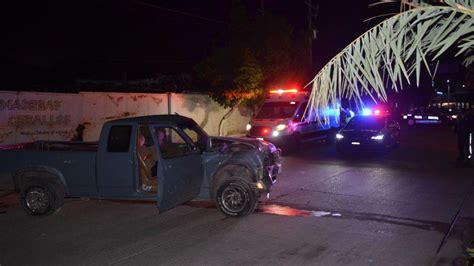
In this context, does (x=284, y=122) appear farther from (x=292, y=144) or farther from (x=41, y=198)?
(x=41, y=198)

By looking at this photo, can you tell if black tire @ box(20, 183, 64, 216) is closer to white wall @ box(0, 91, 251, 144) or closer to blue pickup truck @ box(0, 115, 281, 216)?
blue pickup truck @ box(0, 115, 281, 216)

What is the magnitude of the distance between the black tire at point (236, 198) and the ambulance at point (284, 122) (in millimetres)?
9625

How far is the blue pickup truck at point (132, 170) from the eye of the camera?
7.98 metres

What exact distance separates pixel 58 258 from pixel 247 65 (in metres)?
15.9

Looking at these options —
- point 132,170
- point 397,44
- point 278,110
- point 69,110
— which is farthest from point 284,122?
point 397,44

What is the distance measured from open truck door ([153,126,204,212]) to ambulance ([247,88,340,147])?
9.45 meters

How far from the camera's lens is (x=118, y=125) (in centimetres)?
816

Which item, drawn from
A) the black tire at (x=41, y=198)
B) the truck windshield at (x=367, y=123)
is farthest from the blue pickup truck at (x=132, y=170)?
the truck windshield at (x=367, y=123)

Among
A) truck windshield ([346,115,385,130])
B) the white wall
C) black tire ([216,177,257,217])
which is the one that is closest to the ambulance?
truck windshield ([346,115,385,130])

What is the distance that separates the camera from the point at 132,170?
26.0 ft

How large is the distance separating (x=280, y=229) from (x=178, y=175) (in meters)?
1.79

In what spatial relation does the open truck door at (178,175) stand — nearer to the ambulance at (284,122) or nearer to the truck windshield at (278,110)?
the ambulance at (284,122)

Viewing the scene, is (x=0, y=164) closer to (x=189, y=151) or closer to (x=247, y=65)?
(x=189, y=151)

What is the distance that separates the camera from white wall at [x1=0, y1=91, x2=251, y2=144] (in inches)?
594
